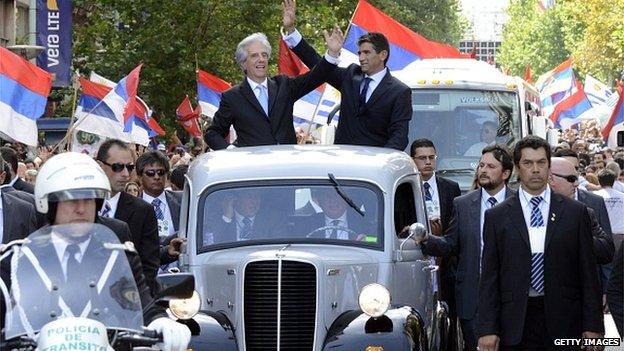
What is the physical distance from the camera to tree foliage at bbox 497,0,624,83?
68938 mm

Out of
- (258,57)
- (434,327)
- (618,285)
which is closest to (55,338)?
(618,285)

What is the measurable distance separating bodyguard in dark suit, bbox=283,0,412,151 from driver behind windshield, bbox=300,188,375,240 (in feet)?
5.66

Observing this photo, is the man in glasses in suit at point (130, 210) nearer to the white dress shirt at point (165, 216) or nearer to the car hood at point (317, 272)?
the car hood at point (317, 272)

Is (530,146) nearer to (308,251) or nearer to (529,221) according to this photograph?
(529,221)

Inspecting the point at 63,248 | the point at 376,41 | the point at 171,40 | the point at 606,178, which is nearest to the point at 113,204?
the point at 376,41

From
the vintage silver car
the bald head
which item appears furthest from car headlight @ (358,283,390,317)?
the bald head

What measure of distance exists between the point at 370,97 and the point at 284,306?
9.65 ft

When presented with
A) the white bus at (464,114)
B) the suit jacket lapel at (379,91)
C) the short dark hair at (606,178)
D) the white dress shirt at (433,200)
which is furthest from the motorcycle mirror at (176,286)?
the short dark hair at (606,178)

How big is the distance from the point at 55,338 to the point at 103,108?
1920cm

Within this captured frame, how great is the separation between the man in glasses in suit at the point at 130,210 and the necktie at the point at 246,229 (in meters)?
0.75

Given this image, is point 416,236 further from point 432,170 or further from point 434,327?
point 432,170

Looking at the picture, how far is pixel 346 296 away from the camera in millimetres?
10867

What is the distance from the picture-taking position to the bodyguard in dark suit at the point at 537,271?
393 inches

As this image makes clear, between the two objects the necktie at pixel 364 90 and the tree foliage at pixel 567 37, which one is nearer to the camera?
the necktie at pixel 364 90
